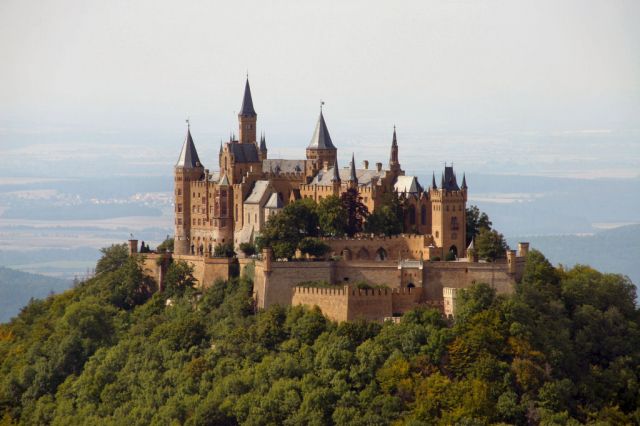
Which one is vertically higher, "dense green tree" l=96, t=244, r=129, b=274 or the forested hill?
"dense green tree" l=96, t=244, r=129, b=274

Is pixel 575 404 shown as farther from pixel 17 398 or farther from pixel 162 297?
pixel 17 398

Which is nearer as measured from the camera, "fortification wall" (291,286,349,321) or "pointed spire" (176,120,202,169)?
"fortification wall" (291,286,349,321)

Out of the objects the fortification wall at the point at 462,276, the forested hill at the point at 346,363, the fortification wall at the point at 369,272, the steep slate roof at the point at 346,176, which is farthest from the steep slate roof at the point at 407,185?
the forested hill at the point at 346,363

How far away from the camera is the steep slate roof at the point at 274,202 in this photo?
77688 millimetres

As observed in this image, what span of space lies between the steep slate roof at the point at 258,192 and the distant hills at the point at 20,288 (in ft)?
250

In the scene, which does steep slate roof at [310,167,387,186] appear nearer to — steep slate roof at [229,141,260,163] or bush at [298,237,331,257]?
steep slate roof at [229,141,260,163]

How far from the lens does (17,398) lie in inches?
3004

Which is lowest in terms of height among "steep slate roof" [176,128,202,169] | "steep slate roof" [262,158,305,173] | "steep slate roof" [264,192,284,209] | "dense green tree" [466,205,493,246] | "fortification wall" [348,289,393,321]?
"fortification wall" [348,289,393,321]

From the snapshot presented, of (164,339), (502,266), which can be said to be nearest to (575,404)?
(502,266)

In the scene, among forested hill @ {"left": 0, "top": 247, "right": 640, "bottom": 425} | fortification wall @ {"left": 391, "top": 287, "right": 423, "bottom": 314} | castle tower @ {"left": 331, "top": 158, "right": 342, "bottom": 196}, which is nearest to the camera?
forested hill @ {"left": 0, "top": 247, "right": 640, "bottom": 425}

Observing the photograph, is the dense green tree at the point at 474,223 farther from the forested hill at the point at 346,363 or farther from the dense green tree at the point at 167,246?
the dense green tree at the point at 167,246

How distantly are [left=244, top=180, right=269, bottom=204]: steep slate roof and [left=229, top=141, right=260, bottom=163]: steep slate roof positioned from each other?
1.71 meters

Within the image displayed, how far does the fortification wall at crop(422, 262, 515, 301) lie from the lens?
69188mm

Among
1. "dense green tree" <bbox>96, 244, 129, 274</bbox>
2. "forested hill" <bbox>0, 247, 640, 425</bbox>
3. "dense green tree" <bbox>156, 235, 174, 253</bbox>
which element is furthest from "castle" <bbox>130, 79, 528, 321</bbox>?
"dense green tree" <bbox>96, 244, 129, 274</bbox>
